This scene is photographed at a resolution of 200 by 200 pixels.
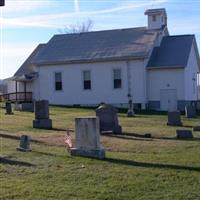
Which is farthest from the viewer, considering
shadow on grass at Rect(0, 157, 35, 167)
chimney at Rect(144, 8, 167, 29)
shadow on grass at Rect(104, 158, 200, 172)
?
chimney at Rect(144, 8, 167, 29)

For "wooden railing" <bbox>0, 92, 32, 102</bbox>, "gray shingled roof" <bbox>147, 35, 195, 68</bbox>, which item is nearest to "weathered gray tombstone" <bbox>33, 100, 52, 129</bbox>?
"gray shingled roof" <bbox>147, 35, 195, 68</bbox>

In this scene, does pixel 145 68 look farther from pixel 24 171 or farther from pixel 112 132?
pixel 24 171

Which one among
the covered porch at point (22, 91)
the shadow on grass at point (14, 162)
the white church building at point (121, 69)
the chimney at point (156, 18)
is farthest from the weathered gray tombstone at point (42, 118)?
the chimney at point (156, 18)

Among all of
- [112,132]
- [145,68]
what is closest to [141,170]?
[112,132]

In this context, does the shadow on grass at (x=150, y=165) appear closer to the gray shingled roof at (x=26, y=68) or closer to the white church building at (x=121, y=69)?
the white church building at (x=121, y=69)

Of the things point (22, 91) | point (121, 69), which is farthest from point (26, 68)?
point (121, 69)

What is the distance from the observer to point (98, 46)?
47.9 metres

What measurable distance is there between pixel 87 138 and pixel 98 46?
3514cm

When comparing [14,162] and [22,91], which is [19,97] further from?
[14,162]

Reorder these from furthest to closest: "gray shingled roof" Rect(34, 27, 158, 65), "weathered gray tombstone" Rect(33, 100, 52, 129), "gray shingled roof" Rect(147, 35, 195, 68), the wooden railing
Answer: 1. the wooden railing
2. "gray shingled roof" Rect(34, 27, 158, 65)
3. "gray shingled roof" Rect(147, 35, 195, 68)
4. "weathered gray tombstone" Rect(33, 100, 52, 129)

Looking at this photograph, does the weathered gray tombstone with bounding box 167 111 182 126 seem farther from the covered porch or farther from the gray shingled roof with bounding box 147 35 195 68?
the covered porch

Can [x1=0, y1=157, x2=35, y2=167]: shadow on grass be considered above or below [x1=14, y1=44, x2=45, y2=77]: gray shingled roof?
below

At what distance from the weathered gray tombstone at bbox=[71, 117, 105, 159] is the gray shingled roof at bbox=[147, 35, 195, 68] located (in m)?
30.4

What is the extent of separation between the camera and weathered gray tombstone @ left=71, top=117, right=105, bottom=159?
13156 mm
